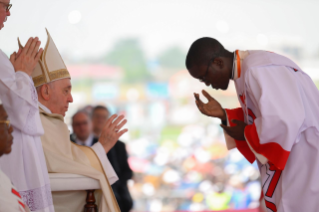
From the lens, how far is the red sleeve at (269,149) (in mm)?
2408

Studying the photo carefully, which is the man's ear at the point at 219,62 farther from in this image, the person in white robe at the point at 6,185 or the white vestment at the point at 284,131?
the person in white robe at the point at 6,185

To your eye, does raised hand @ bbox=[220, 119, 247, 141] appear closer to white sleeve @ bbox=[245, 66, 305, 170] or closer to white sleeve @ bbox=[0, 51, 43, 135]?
white sleeve @ bbox=[245, 66, 305, 170]

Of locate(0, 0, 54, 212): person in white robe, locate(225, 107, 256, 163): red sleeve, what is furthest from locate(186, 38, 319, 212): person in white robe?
locate(0, 0, 54, 212): person in white robe

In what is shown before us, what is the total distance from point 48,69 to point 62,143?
0.59 meters

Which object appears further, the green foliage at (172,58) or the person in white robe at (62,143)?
the green foliage at (172,58)

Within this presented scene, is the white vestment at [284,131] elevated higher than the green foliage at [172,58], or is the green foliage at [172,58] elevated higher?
the green foliage at [172,58]

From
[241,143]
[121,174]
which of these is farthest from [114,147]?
[241,143]

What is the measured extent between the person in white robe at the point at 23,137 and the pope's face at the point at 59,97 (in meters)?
0.52

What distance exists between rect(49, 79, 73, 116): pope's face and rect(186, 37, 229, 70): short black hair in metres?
1.01

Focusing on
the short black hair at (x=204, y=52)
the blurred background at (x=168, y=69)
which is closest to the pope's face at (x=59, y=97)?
the short black hair at (x=204, y=52)

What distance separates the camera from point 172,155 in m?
7.30

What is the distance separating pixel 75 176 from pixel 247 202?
17.3 ft

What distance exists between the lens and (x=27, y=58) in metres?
Result: 2.40

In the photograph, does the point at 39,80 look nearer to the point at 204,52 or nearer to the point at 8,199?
the point at 204,52
